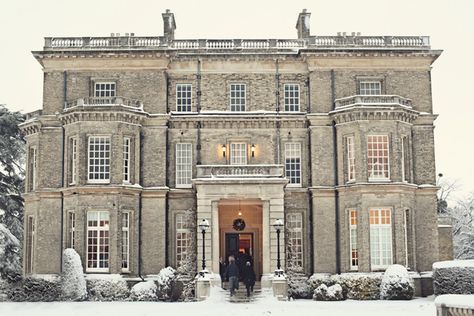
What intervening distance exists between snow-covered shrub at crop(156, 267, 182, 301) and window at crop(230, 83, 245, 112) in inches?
394

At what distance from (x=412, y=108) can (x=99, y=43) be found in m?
17.8

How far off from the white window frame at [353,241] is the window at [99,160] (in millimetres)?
13164

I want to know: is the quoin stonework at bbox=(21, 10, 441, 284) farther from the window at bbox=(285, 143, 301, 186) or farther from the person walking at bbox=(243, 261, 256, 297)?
the person walking at bbox=(243, 261, 256, 297)

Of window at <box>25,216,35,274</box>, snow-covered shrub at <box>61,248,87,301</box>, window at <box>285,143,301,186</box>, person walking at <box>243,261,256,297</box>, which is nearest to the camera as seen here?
person walking at <box>243,261,256,297</box>

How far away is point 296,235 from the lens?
136ft

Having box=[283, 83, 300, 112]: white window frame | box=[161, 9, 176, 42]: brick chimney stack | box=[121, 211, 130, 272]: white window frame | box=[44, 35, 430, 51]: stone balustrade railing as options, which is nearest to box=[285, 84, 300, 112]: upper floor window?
box=[283, 83, 300, 112]: white window frame

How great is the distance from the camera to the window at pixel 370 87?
42.0m

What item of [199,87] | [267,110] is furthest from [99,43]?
[267,110]

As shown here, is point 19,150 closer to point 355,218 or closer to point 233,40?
point 233,40

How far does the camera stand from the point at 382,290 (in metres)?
36.7

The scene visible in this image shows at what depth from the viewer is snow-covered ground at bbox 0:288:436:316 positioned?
93.4 ft

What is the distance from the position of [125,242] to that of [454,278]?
16.9 metres

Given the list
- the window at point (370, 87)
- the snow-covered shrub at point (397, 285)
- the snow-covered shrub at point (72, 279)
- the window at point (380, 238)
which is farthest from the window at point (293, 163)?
the snow-covered shrub at point (72, 279)

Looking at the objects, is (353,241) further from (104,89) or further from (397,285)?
(104,89)
